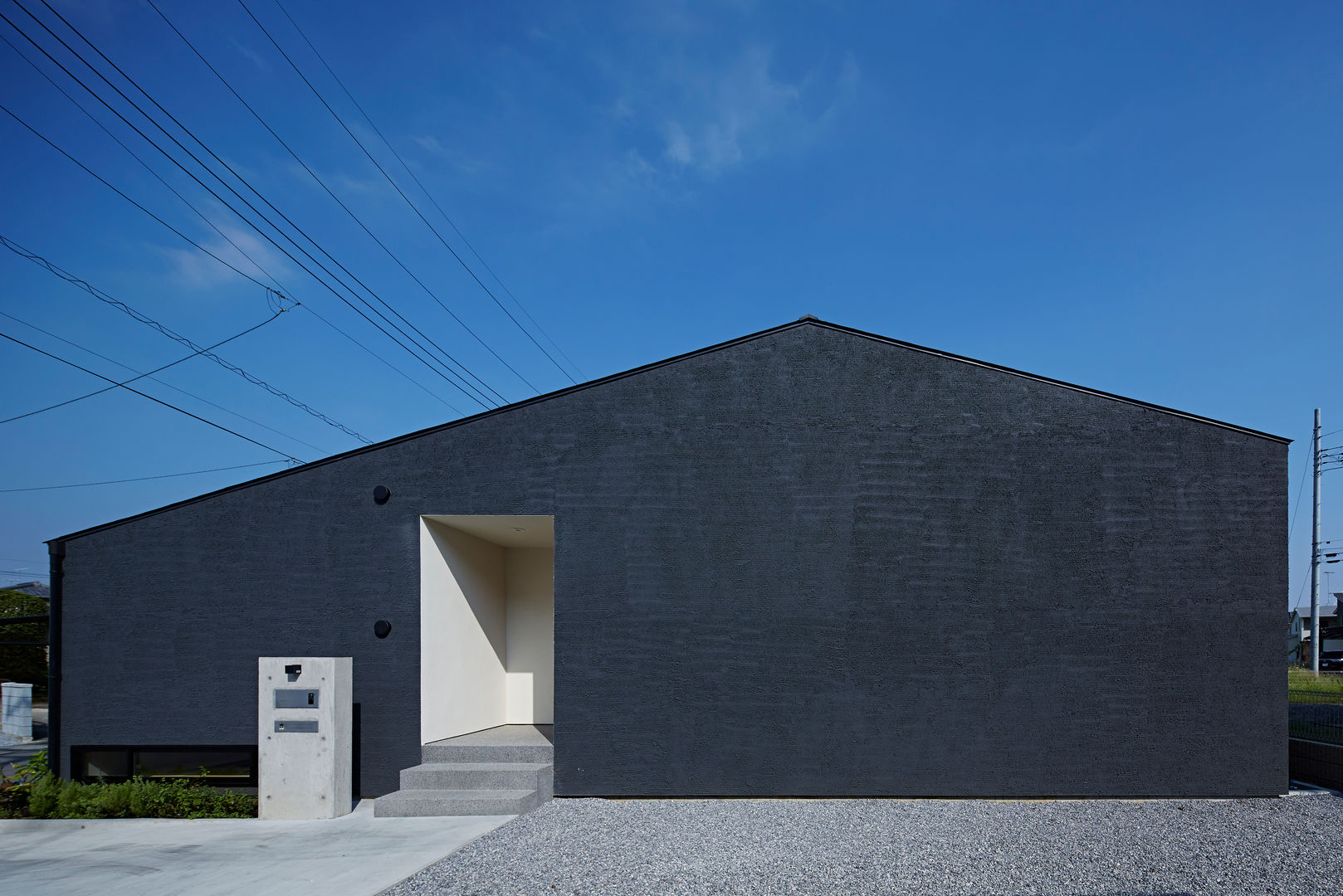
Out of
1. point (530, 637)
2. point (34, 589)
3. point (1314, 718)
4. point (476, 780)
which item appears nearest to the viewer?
point (476, 780)

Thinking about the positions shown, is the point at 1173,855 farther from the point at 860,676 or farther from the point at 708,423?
the point at 708,423

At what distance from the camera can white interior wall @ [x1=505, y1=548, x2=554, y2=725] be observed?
941cm

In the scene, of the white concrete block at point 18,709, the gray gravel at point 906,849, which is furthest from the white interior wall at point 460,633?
the white concrete block at point 18,709

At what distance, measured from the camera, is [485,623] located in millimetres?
8898

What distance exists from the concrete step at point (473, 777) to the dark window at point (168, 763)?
173 cm

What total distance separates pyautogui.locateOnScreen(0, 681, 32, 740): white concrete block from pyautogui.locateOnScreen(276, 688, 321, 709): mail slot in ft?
34.0

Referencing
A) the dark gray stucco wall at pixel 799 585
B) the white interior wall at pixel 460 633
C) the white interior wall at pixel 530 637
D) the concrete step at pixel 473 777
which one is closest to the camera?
the concrete step at pixel 473 777

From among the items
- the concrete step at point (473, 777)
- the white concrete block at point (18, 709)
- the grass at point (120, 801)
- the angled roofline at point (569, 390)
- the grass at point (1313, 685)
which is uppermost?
the angled roofline at point (569, 390)

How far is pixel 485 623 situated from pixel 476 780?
2360 millimetres

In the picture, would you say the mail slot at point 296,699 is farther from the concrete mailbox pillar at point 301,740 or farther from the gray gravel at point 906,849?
the gray gravel at point 906,849

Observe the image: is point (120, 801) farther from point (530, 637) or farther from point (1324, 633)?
point (1324, 633)

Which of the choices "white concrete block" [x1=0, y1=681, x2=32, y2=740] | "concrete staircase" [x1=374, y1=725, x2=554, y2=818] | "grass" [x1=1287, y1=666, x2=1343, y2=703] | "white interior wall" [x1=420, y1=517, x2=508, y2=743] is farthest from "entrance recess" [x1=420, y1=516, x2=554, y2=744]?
"grass" [x1=1287, y1=666, x2=1343, y2=703]

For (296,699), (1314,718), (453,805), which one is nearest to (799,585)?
(453,805)

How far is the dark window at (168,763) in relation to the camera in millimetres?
7117
